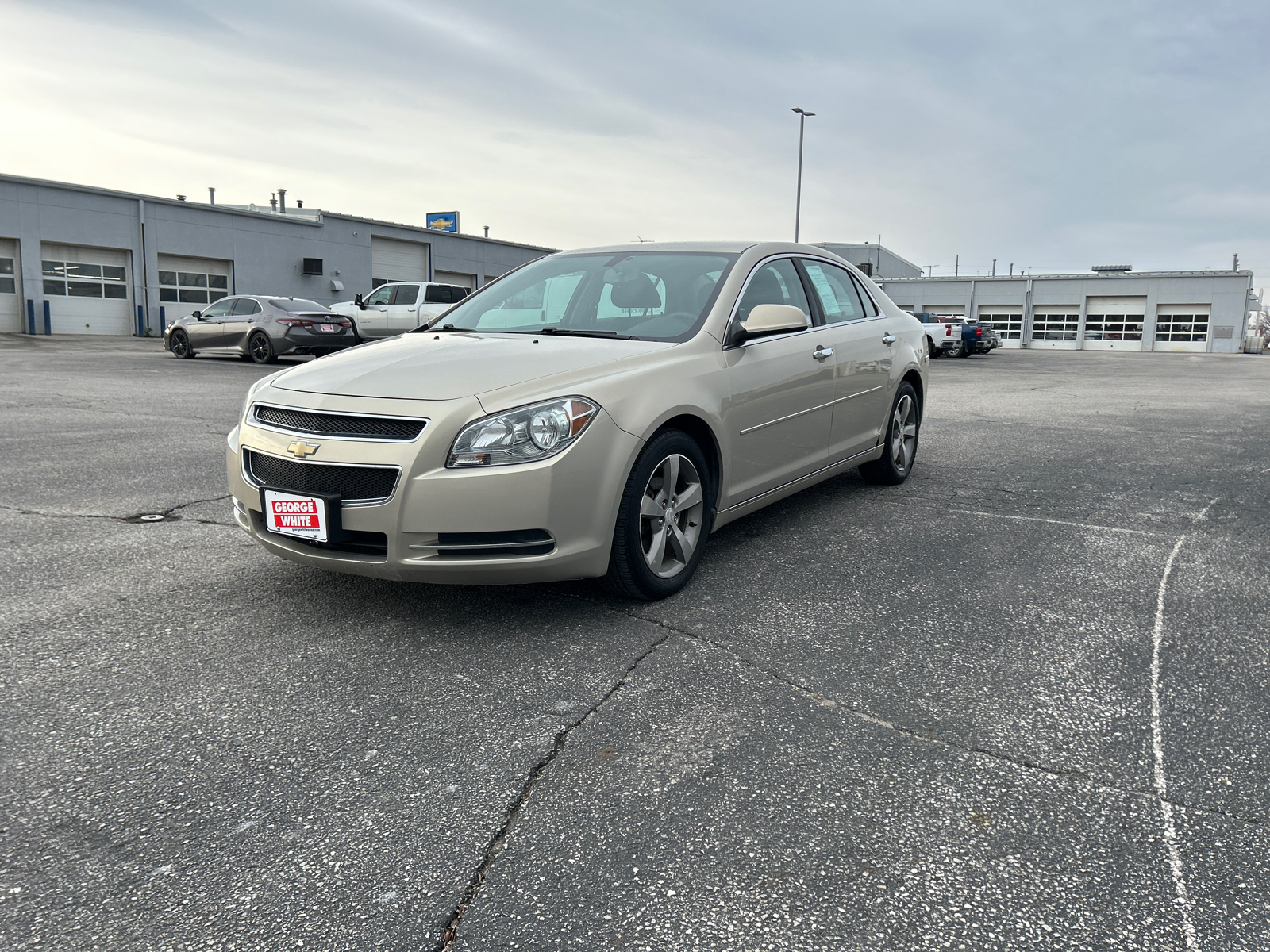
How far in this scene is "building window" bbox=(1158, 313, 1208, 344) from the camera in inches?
2202

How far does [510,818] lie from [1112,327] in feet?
211

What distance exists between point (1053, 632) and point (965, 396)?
11.4 meters

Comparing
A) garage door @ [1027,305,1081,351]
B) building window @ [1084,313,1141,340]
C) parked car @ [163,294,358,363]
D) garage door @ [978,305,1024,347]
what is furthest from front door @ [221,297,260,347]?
building window @ [1084,313,1141,340]

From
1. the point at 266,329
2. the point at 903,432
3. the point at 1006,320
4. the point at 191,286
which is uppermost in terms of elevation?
the point at 191,286

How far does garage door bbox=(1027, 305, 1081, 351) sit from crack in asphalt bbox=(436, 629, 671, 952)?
6153 centimetres

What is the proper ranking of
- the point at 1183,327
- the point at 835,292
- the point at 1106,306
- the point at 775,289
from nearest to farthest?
the point at 775,289
the point at 835,292
the point at 1183,327
the point at 1106,306

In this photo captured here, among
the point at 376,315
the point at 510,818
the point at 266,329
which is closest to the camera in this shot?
the point at 510,818

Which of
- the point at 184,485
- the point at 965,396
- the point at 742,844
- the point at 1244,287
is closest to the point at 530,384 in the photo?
the point at 742,844

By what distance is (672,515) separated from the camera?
393cm

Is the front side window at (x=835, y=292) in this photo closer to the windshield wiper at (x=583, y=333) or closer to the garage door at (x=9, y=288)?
the windshield wiper at (x=583, y=333)

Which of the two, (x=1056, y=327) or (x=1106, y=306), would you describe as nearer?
(x=1106, y=306)

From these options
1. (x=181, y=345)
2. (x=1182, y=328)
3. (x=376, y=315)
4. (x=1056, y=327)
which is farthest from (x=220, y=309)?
(x=1182, y=328)

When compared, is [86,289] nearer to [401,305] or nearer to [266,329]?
[401,305]

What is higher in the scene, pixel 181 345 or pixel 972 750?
pixel 181 345
